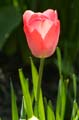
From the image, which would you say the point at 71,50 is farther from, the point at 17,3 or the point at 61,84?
the point at 61,84

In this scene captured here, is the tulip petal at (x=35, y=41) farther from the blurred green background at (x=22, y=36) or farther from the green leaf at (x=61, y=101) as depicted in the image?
the blurred green background at (x=22, y=36)

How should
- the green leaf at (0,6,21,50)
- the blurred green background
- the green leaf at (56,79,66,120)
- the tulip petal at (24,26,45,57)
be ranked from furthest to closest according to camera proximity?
the blurred green background < the green leaf at (0,6,21,50) < the green leaf at (56,79,66,120) < the tulip petal at (24,26,45,57)

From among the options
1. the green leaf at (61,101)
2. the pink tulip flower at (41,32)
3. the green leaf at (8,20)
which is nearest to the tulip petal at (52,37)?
the pink tulip flower at (41,32)

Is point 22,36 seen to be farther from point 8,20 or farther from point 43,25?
point 43,25

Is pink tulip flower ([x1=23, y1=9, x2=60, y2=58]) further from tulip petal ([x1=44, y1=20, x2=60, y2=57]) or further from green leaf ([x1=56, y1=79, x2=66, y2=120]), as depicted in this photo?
green leaf ([x1=56, y1=79, x2=66, y2=120])

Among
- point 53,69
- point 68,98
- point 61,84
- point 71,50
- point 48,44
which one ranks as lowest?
point 53,69

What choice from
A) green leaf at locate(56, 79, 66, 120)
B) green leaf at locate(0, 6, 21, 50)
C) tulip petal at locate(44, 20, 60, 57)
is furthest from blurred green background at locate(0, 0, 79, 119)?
tulip petal at locate(44, 20, 60, 57)

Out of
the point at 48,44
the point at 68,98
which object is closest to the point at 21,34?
the point at 68,98
